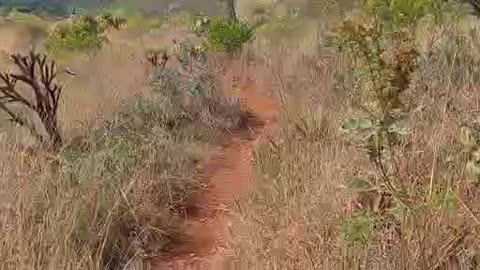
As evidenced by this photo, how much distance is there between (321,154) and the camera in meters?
4.51

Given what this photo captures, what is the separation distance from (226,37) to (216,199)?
8.57 meters

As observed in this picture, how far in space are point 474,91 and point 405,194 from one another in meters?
1.75

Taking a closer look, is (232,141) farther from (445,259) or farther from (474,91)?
(445,259)

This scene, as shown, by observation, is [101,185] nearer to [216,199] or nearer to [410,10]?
[216,199]

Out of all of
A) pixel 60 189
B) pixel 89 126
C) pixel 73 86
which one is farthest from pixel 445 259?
pixel 73 86

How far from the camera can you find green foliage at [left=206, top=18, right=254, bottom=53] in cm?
1345

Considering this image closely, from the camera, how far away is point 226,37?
13562 millimetres

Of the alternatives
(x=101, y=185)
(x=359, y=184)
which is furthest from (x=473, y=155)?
(x=101, y=185)

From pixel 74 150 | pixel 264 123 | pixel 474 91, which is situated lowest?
pixel 264 123

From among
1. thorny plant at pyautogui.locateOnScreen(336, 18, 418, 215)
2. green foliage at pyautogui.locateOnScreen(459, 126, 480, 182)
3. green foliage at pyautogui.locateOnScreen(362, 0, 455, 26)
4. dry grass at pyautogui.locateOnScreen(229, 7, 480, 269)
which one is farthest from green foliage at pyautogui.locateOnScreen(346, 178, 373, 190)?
green foliage at pyautogui.locateOnScreen(362, 0, 455, 26)

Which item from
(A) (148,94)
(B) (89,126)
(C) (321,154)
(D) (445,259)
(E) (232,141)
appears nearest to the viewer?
(D) (445,259)

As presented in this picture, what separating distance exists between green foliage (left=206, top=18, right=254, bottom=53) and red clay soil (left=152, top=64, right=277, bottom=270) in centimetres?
480

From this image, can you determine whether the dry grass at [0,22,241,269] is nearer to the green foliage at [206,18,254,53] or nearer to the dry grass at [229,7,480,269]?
the dry grass at [229,7,480,269]

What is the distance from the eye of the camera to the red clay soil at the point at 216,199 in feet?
13.2
